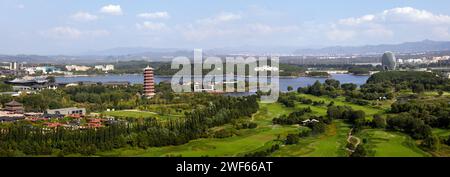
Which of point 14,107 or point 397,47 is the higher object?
point 397,47

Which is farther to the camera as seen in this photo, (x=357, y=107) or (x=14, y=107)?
(x=357, y=107)

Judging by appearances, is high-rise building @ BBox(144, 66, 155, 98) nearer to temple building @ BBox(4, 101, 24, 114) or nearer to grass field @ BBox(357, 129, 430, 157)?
temple building @ BBox(4, 101, 24, 114)

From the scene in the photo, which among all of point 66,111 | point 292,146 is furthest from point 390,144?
point 66,111

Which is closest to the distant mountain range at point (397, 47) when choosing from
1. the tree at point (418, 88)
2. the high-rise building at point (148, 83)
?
the tree at point (418, 88)

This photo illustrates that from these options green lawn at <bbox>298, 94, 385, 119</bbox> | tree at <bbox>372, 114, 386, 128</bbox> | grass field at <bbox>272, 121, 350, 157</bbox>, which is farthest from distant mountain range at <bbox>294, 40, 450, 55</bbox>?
grass field at <bbox>272, 121, 350, 157</bbox>

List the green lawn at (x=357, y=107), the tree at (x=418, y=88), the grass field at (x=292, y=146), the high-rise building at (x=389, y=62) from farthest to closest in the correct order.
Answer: the high-rise building at (x=389, y=62), the tree at (x=418, y=88), the green lawn at (x=357, y=107), the grass field at (x=292, y=146)

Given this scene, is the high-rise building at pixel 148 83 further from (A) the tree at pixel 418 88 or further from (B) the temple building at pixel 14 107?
(A) the tree at pixel 418 88

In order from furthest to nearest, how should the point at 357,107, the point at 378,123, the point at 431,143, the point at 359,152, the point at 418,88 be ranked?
the point at 418,88
the point at 357,107
the point at 378,123
the point at 431,143
the point at 359,152

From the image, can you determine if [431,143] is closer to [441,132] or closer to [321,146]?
[441,132]
